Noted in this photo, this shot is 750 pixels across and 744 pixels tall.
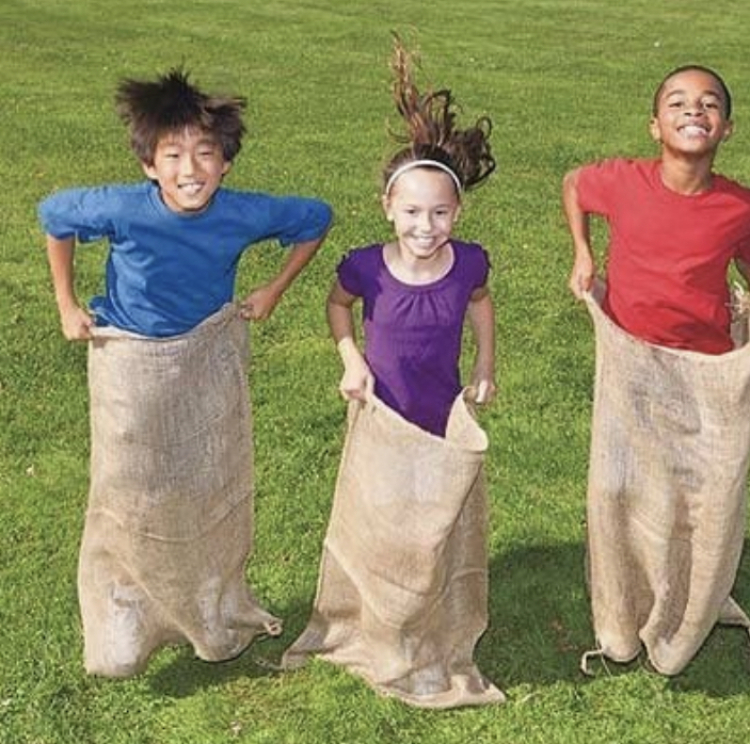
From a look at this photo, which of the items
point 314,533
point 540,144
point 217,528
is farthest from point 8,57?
point 217,528

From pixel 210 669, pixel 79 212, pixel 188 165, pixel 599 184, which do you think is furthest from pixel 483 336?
pixel 210 669

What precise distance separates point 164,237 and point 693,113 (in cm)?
187

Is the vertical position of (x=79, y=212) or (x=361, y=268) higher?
(x=79, y=212)

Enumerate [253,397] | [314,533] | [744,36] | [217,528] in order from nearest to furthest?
1. [217,528]
2. [314,533]
3. [253,397]
4. [744,36]

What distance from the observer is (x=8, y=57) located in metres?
17.8

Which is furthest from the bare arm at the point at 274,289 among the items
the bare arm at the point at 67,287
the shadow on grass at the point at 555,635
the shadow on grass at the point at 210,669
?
the shadow on grass at the point at 555,635

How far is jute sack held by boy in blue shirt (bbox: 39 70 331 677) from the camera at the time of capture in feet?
14.3

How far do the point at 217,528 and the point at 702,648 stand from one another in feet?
7.07

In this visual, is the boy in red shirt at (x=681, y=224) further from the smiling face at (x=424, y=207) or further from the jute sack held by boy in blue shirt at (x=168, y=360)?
the jute sack held by boy in blue shirt at (x=168, y=360)

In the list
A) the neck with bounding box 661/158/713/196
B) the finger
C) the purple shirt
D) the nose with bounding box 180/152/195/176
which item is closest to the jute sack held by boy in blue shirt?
the nose with bounding box 180/152/195/176

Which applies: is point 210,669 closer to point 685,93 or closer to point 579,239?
point 579,239

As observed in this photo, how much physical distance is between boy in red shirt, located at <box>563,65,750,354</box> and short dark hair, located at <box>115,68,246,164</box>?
1452 millimetres

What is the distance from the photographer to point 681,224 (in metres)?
4.59

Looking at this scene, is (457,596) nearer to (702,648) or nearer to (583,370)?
(702,648)
